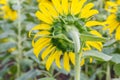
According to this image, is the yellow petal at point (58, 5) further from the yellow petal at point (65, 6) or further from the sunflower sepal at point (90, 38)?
the sunflower sepal at point (90, 38)

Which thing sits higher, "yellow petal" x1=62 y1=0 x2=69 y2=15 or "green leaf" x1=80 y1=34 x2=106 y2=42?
"yellow petal" x1=62 y1=0 x2=69 y2=15

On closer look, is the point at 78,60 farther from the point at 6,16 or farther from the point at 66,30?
the point at 6,16

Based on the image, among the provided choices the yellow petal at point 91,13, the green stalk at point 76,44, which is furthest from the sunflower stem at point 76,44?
the yellow petal at point 91,13

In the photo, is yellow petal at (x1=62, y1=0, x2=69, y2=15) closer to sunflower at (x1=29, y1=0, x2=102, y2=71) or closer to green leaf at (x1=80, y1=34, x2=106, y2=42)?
sunflower at (x1=29, y1=0, x2=102, y2=71)

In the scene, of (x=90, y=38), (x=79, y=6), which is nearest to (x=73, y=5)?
(x=79, y=6)

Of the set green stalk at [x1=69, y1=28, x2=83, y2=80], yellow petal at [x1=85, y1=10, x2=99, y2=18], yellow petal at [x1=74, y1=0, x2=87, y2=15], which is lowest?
green stalk at [x1=69, y1=28, x2=83, y2=80]

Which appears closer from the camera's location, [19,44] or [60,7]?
[60,7]

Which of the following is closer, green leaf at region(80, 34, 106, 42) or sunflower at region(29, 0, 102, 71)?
green leaf at region(80, 34, 106, 42)

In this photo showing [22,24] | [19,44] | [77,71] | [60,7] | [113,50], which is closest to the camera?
[77,71]

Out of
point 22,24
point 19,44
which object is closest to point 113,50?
point 19,44

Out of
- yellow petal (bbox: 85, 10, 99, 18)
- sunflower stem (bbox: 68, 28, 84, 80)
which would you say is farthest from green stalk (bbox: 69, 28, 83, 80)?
yellow petal (bbox: 85, 10, 99, 18)

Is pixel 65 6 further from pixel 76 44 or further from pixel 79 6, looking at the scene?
pixel 76 44
